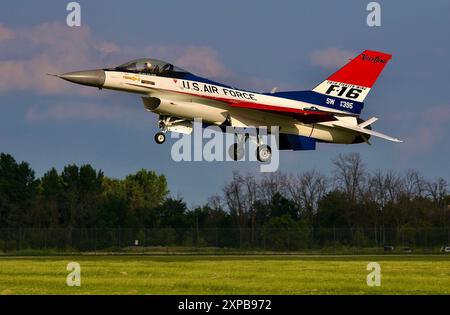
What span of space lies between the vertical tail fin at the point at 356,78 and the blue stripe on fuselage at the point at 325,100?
18cm

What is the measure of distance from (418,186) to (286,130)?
183 ft

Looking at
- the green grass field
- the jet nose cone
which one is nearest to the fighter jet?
the jet nose cone

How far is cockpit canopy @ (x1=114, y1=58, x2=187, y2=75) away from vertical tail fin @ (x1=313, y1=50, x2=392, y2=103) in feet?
26.2

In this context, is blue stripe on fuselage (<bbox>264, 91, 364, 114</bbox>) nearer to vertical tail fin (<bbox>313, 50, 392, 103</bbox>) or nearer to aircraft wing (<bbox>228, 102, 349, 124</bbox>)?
vertical tail fin (<bbox>313, 50, 392, 103</bbox>)

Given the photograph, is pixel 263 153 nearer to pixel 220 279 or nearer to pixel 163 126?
pixel 163 126

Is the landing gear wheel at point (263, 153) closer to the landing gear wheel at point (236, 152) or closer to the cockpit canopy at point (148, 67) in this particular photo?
the landing gear wheel at point (236, 152)

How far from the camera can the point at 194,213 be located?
289 feet

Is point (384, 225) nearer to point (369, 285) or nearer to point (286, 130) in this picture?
point (286, 130)

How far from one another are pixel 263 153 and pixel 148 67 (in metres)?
6.22

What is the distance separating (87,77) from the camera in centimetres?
3566

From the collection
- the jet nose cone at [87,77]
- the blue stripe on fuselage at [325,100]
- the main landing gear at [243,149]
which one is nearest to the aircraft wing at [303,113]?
→ the blue stripe on fuselage at [325,100]

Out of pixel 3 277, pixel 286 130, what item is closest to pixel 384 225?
pixel 286 130

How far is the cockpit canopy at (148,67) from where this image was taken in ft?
120

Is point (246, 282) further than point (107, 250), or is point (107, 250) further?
point (107, 250)
